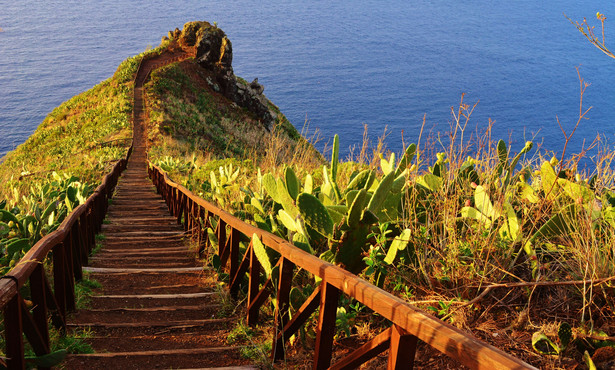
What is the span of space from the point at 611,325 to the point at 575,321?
0.60ft

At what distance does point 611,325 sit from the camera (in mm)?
2615

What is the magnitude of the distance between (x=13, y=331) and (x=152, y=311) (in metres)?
2.11

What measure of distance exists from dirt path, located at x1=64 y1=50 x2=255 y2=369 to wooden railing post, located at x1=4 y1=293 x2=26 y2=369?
84 centimetres

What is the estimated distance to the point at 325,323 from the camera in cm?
289

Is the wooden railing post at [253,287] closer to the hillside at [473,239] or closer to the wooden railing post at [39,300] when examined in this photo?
the hillside at [473,239]

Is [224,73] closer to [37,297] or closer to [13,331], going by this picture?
[37,297]

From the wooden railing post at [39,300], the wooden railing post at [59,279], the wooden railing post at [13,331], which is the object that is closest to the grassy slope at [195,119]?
the wooden railing post at [59,279]

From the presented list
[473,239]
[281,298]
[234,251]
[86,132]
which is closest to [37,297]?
[281,298]

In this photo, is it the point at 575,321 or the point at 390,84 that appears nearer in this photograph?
the point at 575,321

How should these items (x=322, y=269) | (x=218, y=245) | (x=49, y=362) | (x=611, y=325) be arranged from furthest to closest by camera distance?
(x=218, y=245) → (x=49, y=362) → (x=322, y=269) → (x=611, y=325)

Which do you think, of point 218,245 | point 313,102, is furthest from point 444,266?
point 313,102

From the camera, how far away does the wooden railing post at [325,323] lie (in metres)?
2.88

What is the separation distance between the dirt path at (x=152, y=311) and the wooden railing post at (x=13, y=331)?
836mm

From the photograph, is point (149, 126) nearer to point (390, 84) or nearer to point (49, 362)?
point (49, 362)
